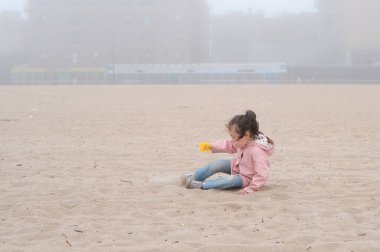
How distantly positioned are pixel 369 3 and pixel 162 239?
207 feet

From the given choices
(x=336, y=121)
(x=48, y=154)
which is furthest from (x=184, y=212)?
(x=336, y=121)

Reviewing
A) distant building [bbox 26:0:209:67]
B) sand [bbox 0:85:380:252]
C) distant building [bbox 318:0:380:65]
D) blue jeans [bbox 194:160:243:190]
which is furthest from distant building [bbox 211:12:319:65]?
blue jeans [bbox 194:160:243:190]

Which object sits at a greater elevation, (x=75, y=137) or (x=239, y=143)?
(x=239, y=143)

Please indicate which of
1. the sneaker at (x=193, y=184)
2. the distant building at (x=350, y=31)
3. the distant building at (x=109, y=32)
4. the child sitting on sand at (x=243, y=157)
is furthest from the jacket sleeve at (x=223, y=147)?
the distant building at (x=350, y=31)

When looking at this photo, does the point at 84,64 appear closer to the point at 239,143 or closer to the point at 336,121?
the point at 336,121

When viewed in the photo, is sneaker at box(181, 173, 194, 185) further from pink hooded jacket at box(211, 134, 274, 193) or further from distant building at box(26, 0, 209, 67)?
distant building at box(26, 0, 209, 67)

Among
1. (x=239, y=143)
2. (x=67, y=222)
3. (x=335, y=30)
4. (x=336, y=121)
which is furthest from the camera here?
(x=335, y=30)

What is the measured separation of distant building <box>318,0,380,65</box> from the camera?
53438mm

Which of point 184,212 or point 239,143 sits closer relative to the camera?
point 184,212

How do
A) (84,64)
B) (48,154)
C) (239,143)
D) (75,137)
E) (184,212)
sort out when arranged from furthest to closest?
(84,64)
(75,137)
(48,154)
(239,143)
(184,212)

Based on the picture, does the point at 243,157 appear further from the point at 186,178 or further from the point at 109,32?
the point at 109,32

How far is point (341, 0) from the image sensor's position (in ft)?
196

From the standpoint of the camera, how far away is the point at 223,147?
3650 millimetres

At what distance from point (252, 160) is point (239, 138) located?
0.16m
